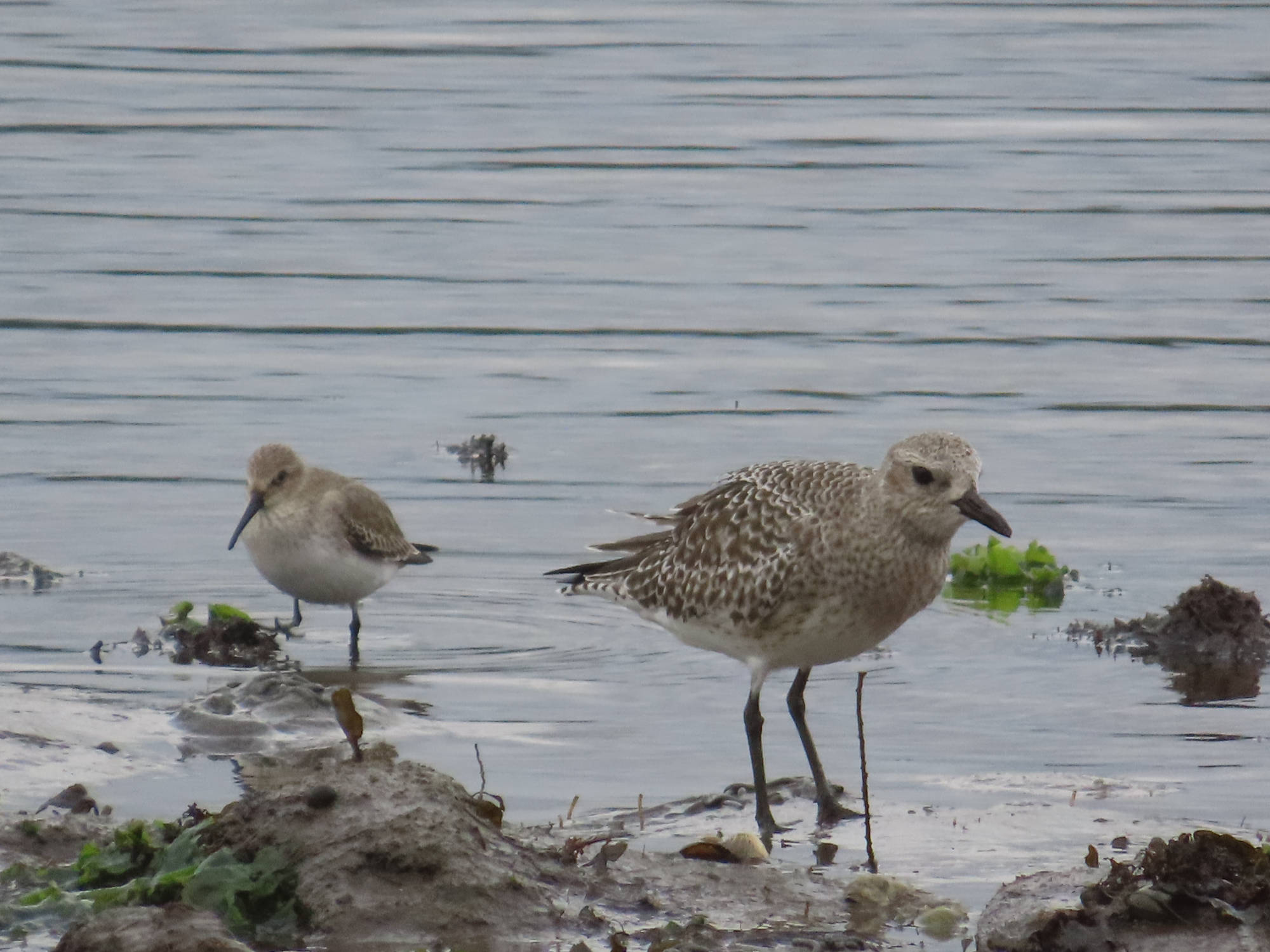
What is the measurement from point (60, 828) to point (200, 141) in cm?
1630

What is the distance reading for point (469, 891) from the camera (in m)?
5.97

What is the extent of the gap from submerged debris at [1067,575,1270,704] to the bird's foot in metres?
2.40

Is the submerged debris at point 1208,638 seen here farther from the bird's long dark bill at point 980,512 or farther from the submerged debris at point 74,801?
the submerged debris at point 74,801

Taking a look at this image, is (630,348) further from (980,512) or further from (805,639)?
(980,512)

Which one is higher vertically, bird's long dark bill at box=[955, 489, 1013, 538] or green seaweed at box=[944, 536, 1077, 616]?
bird's long dark bill at box=[955, 489, 1013, 538]

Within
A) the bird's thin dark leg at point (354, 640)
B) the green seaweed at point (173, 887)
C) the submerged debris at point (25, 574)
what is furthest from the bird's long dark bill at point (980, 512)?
the submerged debris at point (25, 574)

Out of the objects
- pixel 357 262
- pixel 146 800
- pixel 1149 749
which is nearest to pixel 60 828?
pixel 146 800

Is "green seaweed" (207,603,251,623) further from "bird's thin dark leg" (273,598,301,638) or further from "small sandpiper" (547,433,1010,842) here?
"small sandpiper" (547,433,1010,842)

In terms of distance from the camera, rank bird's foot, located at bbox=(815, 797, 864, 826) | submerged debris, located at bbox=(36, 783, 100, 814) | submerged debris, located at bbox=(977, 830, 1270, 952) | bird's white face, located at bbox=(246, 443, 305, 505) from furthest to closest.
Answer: bird's white face, located at bbox=(246, 443, 305, 505) → bird's foot, located at bbox=(815, 797, 864, 826) → submerged debris, located at bbox=(36, 783, 100, 814) → submerged debris, located at bbox=(977, 830, 1270, 952)

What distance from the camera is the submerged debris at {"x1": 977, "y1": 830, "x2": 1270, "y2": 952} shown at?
5.81 m

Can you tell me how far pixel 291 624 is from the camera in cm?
1076

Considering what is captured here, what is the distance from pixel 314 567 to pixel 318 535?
171mm

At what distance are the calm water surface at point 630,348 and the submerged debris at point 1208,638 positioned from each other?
0.65 feet

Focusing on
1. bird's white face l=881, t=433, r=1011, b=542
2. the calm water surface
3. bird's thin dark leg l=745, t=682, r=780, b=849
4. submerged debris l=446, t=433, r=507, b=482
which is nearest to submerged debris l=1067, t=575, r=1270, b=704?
the calm water surface
